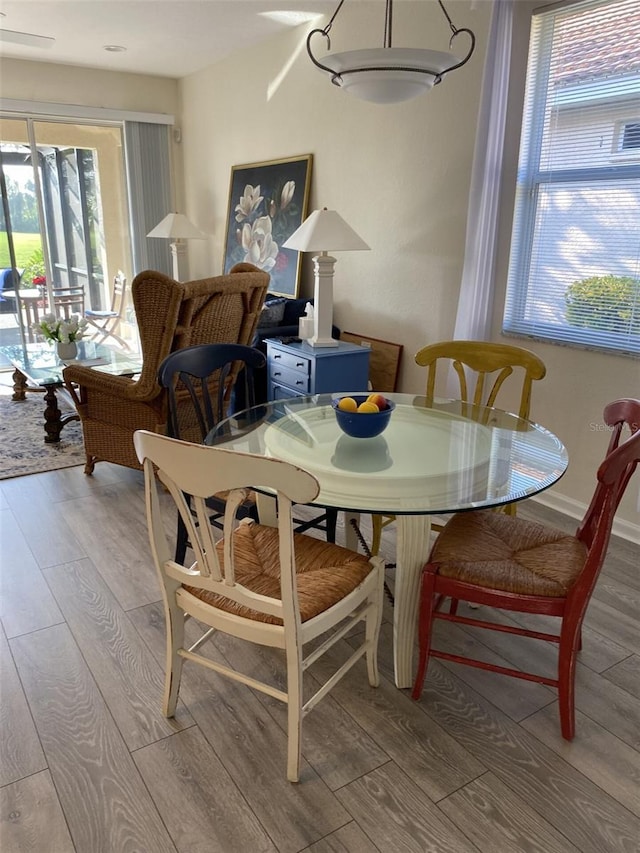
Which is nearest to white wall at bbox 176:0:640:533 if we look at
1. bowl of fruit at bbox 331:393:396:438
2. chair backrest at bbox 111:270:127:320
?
bowl of fruit at bbox 331:393:396:438

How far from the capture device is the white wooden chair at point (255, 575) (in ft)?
4.41

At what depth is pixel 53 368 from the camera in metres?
4.25

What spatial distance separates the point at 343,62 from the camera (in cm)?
180

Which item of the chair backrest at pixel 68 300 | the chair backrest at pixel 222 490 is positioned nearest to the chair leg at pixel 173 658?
the chair backrest at pixel 222 490

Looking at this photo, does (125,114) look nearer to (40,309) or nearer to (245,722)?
(40,309)

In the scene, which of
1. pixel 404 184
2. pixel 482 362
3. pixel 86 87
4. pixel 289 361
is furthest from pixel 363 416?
pixel 86 87

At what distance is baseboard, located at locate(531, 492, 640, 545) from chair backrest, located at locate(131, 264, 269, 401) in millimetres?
1814

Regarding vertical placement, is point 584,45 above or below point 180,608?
above

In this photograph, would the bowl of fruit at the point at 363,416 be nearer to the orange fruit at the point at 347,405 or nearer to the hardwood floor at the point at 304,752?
the orange fruit at the point at 347,405

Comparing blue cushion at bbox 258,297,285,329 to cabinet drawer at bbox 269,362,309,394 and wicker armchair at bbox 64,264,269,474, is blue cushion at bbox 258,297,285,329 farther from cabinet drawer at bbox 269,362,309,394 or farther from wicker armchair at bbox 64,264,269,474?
wicker armchair at bbox 64,264,269,474

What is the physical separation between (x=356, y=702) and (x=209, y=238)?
5.09 m

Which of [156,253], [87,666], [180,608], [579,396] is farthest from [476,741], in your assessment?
[156,253]

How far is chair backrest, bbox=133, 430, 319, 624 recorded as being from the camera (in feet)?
4.24

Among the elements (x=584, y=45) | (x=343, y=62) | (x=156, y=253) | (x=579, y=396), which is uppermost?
(x=584, y=45)
